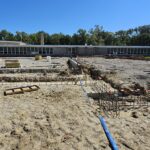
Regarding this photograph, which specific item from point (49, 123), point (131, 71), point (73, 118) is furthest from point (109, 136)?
point (131, 71)

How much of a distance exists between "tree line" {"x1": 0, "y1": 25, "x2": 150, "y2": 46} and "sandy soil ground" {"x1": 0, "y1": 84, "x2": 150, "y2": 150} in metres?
57.9

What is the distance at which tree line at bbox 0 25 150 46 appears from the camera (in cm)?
7125

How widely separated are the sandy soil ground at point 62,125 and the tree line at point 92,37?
57947 millimetres

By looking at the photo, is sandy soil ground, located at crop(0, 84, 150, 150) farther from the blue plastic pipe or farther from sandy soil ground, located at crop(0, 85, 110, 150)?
the blue plastic pipe

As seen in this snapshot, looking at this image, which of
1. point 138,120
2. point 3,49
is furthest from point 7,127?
point 3,49

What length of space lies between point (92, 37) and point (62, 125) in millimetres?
63390

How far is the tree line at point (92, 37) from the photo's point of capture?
71250 mm

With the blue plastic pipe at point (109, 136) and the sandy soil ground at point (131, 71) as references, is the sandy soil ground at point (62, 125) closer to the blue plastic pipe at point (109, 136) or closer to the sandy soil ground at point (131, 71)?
the blue plastic pipe at point (109, 136)

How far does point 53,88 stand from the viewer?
16.8 meters

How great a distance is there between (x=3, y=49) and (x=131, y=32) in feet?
180

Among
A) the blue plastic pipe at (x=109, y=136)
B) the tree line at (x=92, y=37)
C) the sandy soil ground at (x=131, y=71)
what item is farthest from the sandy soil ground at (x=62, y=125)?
the tree line at (x=92, y=37)

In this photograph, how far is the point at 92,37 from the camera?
71438mm

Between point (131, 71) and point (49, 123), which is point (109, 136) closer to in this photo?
point (49, 123)

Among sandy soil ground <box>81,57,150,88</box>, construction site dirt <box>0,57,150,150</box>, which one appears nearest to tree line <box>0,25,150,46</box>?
sandy soil ground <box>81,57,150,88</box>
